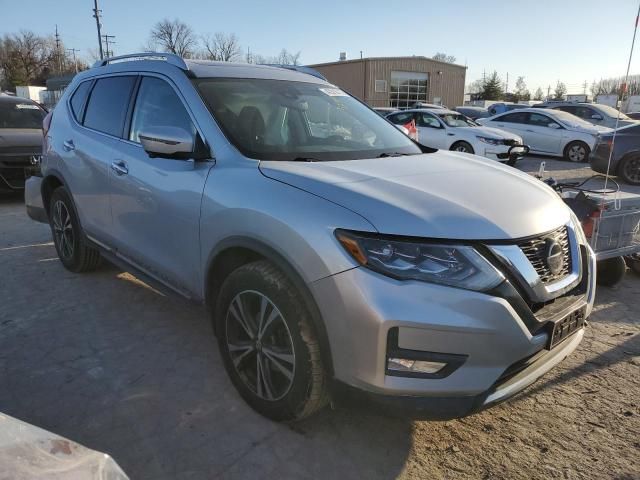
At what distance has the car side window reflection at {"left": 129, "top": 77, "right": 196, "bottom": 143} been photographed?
3.11 m

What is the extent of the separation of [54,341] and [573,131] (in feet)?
46.0

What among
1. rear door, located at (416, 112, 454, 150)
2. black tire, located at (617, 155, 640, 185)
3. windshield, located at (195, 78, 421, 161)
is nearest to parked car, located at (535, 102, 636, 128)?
rear door, located at (416, 112, 454, 150)

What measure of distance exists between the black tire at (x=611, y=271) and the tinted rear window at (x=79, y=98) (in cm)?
478

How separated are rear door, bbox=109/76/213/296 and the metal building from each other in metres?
36.2

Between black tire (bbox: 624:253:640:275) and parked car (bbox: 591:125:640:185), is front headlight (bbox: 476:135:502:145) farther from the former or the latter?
black tire (bbox: 624:253:640:275)

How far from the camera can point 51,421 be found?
264 cm

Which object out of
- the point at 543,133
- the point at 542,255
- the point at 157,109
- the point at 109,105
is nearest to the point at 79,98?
the point at 109,105

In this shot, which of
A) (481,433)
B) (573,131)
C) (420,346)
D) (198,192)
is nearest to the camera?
(420,346)

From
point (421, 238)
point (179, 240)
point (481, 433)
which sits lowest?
point (481, 433)

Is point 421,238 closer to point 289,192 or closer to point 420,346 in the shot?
point 420,346

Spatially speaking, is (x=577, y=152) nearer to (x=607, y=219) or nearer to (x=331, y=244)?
(x=607, y=219)

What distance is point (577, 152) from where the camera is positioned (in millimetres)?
13867

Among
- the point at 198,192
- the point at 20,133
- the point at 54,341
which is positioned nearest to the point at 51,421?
the point at 54,341

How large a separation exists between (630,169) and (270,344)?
1071cm
